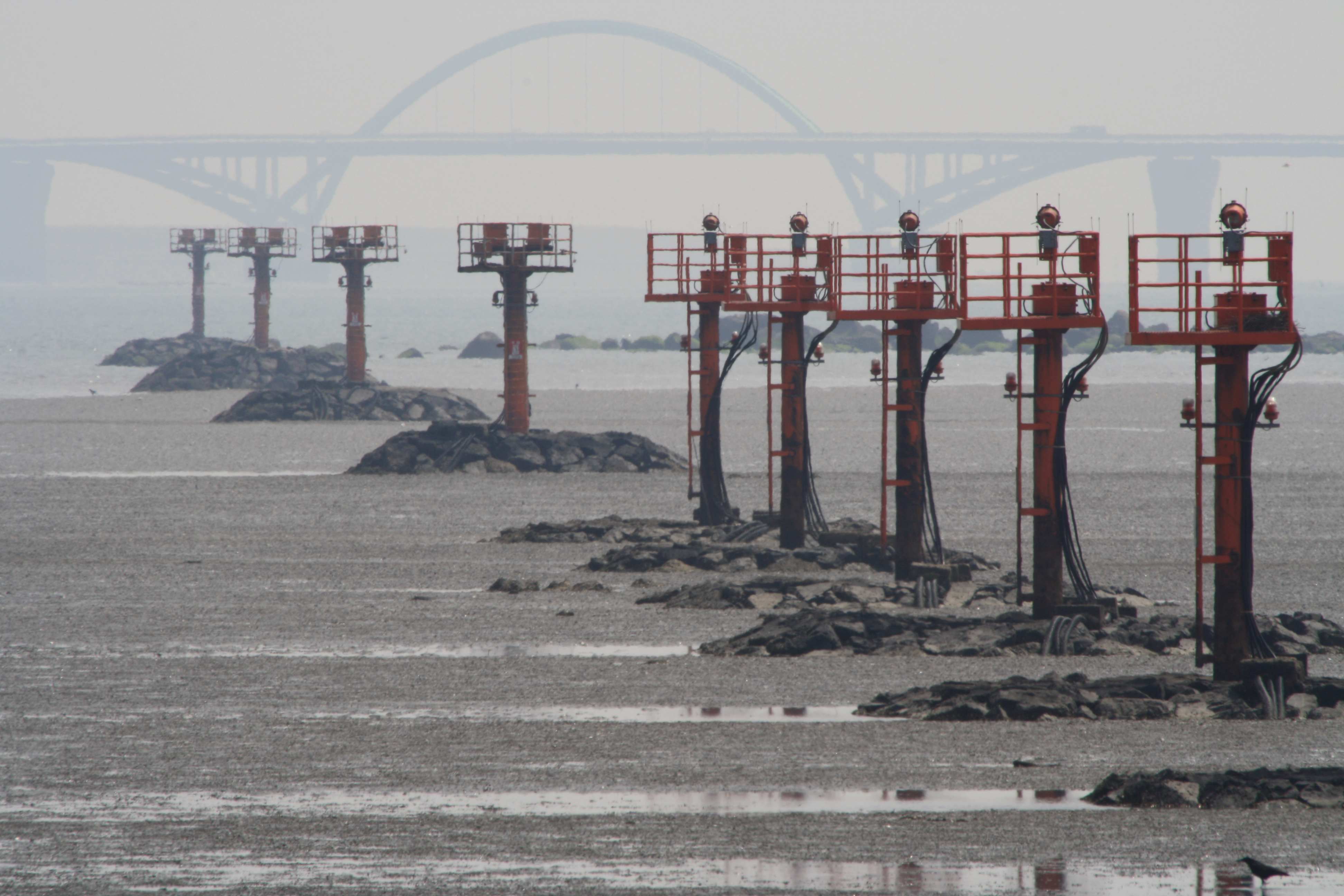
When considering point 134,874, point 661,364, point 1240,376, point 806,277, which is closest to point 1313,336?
point 661,364

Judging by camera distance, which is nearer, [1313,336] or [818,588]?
[818,588]

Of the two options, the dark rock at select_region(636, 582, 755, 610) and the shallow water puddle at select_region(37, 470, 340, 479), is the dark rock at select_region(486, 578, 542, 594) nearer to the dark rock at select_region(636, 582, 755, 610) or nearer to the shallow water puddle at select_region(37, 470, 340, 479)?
the dark rock at select_region(636, 582, 755, 610)

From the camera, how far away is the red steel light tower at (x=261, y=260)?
82.6 metres

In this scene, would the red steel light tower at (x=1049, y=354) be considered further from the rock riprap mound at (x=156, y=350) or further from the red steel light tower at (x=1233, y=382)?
the rock riprap mound at (x=156, y=350)

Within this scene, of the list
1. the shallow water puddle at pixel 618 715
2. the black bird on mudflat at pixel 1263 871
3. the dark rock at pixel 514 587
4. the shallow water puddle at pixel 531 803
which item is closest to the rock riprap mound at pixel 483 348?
the dark rock at pixel 514 587

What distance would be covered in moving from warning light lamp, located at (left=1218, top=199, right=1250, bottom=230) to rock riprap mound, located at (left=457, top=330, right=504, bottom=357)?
10075 centimetres

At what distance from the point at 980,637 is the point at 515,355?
1114 inches

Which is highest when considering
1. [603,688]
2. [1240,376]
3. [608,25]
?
[608,25]

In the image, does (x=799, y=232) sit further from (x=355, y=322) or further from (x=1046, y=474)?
(x=355, y=322)

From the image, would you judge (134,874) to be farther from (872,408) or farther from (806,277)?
(872,408)

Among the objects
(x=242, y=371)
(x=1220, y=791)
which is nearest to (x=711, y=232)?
(x=1220, y=791)

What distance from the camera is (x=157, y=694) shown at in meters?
15.1

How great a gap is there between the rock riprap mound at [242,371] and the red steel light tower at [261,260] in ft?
6.30

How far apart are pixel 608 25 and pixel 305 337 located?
168 ft
